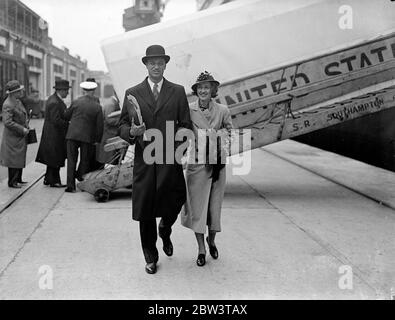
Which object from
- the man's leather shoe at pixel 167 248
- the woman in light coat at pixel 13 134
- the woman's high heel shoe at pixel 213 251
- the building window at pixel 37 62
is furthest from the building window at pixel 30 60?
the woman's high heel shoe at pixel 213 251

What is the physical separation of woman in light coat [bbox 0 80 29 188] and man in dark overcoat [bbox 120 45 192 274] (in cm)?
396

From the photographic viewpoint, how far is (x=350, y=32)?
23.8ft

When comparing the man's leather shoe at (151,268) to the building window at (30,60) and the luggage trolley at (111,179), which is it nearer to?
the luggage trolley at (111,179)

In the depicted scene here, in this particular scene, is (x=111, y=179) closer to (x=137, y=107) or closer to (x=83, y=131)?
(x=83, y=131)

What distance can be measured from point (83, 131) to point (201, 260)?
3.90 m

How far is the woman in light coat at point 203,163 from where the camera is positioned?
4160 millimetres

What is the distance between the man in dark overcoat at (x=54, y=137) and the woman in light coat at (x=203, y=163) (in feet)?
13.7

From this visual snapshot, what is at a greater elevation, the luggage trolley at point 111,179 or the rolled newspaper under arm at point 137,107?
the rolled newspaper under arm at point 137,107

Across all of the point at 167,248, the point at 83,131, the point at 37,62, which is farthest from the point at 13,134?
the point at 37,62

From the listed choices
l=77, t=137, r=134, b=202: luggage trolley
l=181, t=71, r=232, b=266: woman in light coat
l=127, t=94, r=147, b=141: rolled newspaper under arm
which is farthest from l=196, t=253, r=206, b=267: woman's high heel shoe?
l=77, t=137, r=134, b=202: luggage trolley

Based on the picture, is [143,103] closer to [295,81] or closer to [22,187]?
[295,81]

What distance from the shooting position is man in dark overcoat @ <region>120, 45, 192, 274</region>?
3.89 m

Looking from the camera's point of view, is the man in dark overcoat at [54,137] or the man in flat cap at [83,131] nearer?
the man in flat cap at [83,131]
